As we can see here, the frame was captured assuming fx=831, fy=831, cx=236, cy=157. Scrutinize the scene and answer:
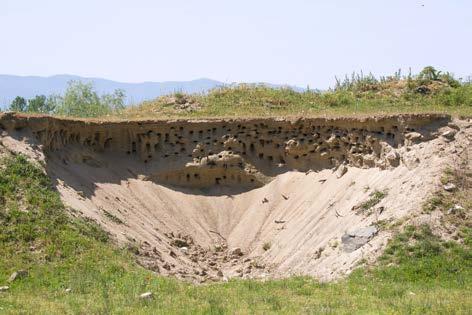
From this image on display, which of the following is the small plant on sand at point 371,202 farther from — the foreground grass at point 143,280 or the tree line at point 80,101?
the tree line at point 80,101

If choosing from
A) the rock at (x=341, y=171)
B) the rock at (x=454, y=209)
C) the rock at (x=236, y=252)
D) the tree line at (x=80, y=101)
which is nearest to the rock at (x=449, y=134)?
the rock at (x=454, y=209)

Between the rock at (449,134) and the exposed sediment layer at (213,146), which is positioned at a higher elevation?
the rock at (449,134)

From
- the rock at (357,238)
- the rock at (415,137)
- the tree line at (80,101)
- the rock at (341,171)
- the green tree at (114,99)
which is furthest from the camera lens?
the green tree at (114,99)

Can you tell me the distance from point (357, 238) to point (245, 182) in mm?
8973

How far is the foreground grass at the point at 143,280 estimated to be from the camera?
17.2 meters

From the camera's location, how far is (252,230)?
97.1ft

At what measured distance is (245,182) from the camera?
104 feet

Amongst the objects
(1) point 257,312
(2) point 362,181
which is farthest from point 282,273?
(1) point 257,312

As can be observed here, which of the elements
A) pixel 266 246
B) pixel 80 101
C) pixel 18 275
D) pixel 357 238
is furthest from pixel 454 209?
pixel 80 101

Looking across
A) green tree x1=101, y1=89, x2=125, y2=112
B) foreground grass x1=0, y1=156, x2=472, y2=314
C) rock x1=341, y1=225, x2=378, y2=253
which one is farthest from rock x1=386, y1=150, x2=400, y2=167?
green tree x1=101, y1=89, x2=125, y2=112

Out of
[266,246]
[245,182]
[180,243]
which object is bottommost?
[266,246]

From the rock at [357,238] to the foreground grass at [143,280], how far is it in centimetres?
114

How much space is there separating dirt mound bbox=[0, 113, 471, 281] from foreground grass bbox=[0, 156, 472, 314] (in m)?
1.14

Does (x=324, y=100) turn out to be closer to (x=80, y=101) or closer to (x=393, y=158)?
(x=393, y=158)
